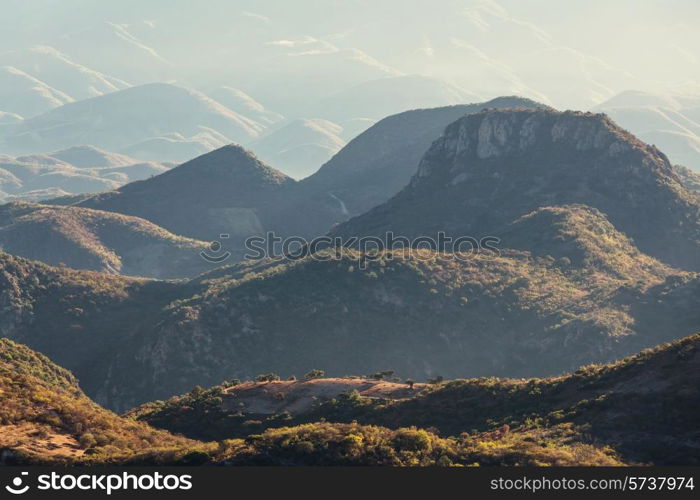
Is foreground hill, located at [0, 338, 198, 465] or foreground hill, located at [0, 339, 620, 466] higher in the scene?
foreground hill, located at [0, 339, 620, 466]

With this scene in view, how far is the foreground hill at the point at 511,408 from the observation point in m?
83.6

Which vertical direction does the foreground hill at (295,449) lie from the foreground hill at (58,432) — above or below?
above

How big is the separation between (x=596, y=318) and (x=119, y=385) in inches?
3977

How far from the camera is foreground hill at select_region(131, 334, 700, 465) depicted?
3292 inches

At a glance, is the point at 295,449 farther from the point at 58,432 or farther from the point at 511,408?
the point at 511,408

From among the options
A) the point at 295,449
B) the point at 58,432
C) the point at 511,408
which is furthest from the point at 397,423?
the point at 58,432

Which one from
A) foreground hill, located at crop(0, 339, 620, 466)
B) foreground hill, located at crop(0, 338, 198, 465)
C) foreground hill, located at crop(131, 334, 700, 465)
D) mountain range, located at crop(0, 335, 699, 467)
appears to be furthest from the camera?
foreground hill, located at crop(131, 334, 700, 465)

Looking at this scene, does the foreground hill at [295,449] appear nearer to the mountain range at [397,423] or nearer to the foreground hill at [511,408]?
the mountain range at [397,423]

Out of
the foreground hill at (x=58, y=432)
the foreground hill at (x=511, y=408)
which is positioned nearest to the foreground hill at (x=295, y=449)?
the foreground hill at (x=58, y=432)

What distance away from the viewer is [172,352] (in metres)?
200

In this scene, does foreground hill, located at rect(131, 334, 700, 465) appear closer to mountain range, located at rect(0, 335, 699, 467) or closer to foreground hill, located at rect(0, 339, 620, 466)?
mountain range, located at rect(0, 335, 699, 467)

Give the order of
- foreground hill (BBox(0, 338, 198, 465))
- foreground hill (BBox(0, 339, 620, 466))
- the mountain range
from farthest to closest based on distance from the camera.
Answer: foreground hill (BBox(0, 338, 198, 465))
the mountain range
foreground hill (BBox(0, 339, 620, 466))

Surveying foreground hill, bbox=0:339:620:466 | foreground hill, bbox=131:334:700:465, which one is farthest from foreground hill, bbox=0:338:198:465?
foreground hill, bbox=131:334:700:465

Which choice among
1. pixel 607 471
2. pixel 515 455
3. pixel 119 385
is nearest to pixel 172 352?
pixel 119 385
